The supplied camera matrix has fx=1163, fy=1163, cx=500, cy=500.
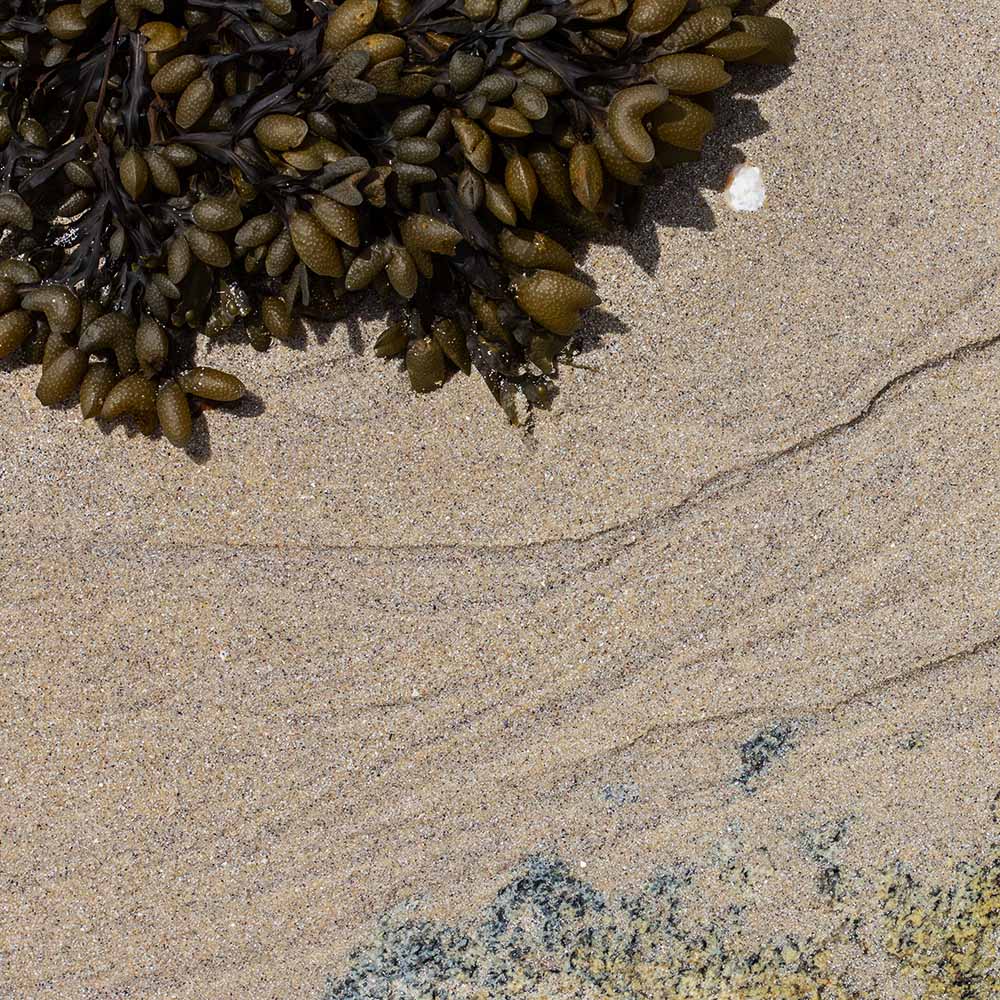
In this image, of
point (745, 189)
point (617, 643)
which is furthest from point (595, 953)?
point (745, 189)

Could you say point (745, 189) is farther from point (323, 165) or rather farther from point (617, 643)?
point (617, 643)

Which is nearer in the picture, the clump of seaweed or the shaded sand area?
the clump of seaweed

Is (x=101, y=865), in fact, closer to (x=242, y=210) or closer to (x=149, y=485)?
(x=149, y=485)

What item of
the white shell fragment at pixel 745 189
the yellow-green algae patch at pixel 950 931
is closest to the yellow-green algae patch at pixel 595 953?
the yellow-green algae patch at pixel 950 931

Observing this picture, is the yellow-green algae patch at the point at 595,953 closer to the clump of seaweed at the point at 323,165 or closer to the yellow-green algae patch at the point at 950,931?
the yellow-green algae patch at the point at 950,931

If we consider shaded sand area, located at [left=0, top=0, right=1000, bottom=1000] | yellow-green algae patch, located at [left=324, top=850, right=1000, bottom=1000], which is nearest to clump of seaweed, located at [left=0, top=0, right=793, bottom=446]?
shaded sand area, located at [left=0, top=0, right=1000, bottom=1000]

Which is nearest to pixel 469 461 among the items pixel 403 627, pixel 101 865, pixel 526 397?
pixel 526 397

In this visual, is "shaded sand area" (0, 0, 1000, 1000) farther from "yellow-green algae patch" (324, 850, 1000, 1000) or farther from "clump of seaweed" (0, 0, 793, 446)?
"clump of seaweed" (0, 0, 793, 446)

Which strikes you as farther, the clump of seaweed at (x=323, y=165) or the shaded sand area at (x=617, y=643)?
the shaded sand area at (x=617, y=643)
